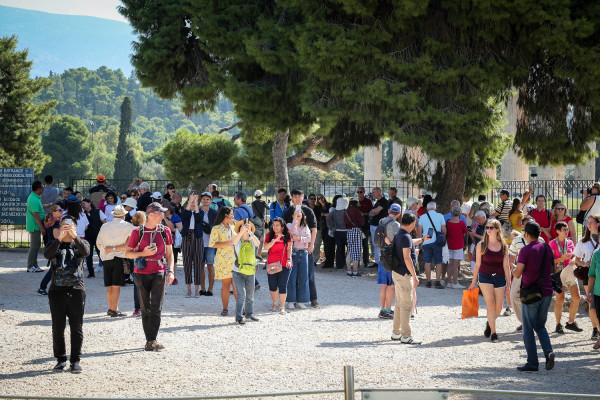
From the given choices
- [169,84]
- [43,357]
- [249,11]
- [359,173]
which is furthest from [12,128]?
[359,173]

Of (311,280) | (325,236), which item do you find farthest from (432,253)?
(325,236)

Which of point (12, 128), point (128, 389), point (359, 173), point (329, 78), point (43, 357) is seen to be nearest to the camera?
point (128, 389)

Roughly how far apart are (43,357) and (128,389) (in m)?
2.03

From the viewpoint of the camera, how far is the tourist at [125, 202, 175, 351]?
9.09 metres

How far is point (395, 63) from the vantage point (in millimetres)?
17656

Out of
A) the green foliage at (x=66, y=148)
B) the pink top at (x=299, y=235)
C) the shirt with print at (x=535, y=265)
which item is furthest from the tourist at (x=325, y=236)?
the green foliage at (x=66, y=148)

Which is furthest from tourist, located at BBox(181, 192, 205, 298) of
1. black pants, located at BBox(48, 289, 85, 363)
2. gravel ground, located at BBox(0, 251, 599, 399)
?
black pants, located at BBox(48, 289, 85, 363)

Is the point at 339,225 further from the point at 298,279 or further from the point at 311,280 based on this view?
the point at 298,279

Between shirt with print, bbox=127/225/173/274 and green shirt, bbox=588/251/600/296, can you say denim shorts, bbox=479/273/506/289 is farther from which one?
shirt with print, bbox=127/225/173/274

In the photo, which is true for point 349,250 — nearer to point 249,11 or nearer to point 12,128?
point 249,11

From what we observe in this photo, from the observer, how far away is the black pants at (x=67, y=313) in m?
8.16

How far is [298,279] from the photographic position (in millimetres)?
13086

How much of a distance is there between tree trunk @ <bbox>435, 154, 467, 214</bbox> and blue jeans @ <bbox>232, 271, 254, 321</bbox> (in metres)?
10.2

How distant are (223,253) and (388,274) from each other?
258cm
